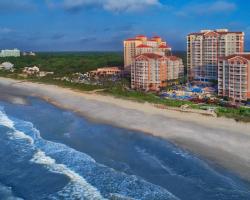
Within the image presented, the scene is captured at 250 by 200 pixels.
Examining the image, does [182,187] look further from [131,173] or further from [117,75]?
[117,75]

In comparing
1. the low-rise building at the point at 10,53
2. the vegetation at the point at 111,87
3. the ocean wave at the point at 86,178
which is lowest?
the ocean wave at the point at 86,178

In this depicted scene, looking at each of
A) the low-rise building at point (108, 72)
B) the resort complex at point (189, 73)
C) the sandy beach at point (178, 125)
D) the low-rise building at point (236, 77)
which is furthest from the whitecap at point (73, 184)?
the low-rise building at point (108, 72)

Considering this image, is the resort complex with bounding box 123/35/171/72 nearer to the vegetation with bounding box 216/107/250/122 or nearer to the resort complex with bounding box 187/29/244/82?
the resort complex with bounding box 187/29/244/82

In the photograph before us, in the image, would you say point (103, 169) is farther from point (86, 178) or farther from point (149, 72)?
point (149, 72)

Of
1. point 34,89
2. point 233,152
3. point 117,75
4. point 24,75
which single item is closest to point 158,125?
point 233,152

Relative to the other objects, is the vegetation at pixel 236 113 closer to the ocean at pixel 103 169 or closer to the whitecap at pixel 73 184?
the ocean at pixel 103 169

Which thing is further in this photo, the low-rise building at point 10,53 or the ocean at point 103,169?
the low-rise building at point 10,53

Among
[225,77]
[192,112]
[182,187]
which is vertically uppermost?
[225,77]
